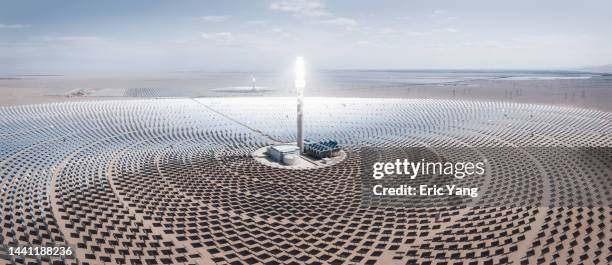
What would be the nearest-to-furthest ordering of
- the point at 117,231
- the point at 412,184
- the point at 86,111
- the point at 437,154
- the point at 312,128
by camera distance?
the point at 117,231, the point at 412,184, the point at 437,154, the point at 312,128, the point at 86,111

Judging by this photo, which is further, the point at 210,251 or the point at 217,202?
the point at 217,202

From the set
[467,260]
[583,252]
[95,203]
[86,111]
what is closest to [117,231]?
[95,203]

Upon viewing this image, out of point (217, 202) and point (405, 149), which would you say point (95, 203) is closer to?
point (217, 202)

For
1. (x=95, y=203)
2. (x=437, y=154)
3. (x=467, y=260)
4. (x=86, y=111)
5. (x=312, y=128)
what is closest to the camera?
(x=467, y=260)

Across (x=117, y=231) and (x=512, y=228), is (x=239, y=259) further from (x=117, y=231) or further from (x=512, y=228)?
(x=512, y=228)

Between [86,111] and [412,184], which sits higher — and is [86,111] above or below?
above

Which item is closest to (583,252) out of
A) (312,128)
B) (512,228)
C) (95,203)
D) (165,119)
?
(512,228)
